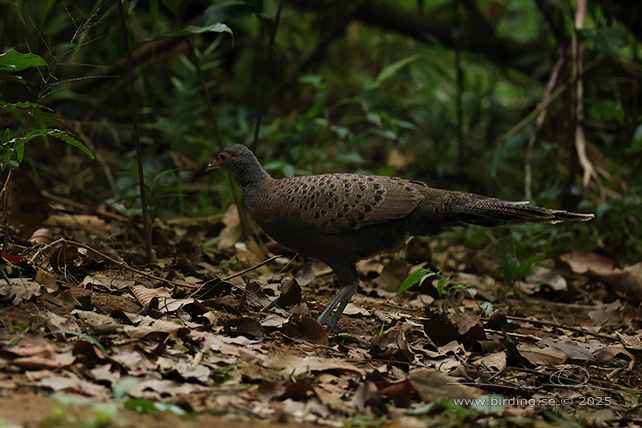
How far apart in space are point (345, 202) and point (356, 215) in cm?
Answer: 10

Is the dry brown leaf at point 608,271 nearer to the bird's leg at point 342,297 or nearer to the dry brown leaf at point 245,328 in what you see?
the bird's leg at point 342,297

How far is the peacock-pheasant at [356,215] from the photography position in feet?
12.9

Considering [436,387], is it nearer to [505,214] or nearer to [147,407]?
[147,407]

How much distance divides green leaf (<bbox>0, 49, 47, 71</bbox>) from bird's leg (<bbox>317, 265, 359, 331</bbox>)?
6.37 ft

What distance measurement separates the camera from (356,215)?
3.91 meters

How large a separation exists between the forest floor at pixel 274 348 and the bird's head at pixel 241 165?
0.66m

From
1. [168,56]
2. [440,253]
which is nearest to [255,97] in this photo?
[168,56]

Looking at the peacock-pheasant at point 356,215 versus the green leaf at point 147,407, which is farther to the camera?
the peacock-pheasant at point 356,215

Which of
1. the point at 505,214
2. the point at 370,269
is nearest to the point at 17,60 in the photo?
the point at 505,214

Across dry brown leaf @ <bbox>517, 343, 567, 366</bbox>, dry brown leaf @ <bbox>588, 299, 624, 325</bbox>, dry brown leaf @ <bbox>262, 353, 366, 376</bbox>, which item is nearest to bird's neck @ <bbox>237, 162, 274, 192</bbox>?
dry brown leaf @ <bbox>262, 353, 366, 376</bbox>

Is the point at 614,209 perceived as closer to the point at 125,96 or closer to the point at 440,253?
the point at 440,253

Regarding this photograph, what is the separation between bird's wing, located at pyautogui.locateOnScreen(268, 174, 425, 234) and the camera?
391 centimetres

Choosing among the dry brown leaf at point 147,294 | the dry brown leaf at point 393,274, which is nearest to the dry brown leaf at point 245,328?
the dry brown leaf at point 147,294

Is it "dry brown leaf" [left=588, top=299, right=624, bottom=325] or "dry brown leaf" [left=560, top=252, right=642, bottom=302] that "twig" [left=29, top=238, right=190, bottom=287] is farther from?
"dry brown leaf" [left=560, top=252, right=642, bottom=302]
